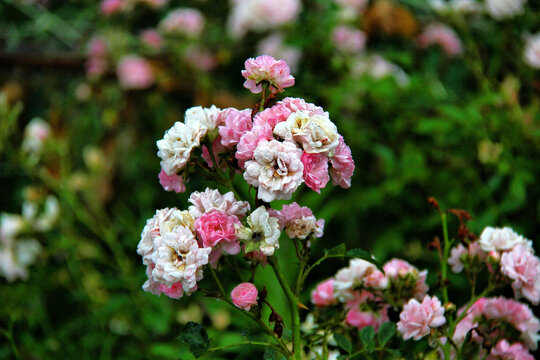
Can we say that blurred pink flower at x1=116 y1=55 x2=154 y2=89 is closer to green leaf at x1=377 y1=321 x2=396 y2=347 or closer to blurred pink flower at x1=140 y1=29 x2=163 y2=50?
blurred pink flower at x1=140 y1=29 x2=163 y2=50

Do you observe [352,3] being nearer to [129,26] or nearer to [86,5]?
[129,26]

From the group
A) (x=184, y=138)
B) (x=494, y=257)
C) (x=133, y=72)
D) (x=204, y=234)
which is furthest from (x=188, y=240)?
(x=133, y=72)

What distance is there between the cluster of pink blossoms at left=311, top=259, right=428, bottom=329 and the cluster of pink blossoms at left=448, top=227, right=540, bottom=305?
0.07 meters

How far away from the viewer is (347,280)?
0.70 m

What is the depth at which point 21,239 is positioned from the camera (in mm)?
1654

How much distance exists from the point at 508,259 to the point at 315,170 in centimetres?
29

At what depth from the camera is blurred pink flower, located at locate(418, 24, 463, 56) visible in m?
2.13

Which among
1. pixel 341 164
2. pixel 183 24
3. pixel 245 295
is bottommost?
pixel 183 24

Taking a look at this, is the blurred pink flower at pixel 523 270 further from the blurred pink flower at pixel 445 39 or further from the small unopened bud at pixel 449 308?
the blurred pink flower at pixel 445 39

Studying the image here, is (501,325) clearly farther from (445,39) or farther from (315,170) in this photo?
(445,39)

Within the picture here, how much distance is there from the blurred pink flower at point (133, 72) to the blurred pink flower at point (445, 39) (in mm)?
1165

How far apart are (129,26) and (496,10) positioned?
151 centimetres

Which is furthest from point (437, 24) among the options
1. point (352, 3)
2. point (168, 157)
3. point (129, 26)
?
point (168, 157)

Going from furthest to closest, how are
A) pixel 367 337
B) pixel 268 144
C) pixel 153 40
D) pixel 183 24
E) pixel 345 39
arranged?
pixel 153 40
pixel 183 24
pixel 345 39
pixel 367 337
pixel 268 144
